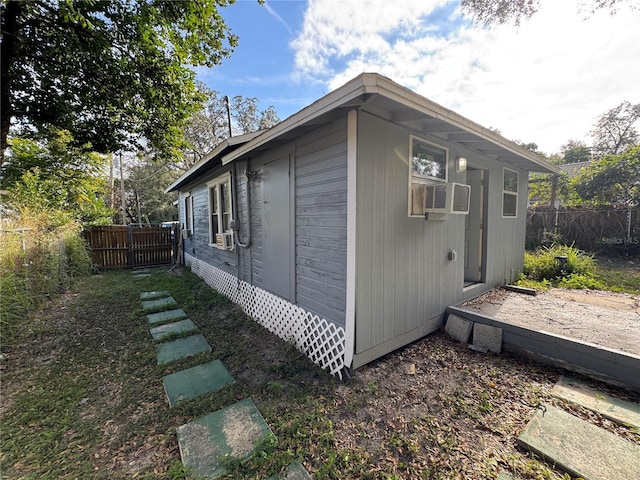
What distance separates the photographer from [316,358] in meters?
3.02

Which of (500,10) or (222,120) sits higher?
(222,120)

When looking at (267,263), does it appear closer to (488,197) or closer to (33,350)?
(33,350)

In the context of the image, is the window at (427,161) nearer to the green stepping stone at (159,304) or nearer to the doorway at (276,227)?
the doorway at (276,227)

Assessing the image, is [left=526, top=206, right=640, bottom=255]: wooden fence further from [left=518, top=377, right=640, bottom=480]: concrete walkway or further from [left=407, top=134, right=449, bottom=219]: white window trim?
[left=518, top=377, right=640, bottom=480]: concrete walkway

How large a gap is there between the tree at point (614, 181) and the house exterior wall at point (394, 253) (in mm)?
10108

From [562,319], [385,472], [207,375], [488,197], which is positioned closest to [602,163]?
[488,197]

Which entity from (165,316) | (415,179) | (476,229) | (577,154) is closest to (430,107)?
(415,179)

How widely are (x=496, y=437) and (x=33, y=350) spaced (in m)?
5.15

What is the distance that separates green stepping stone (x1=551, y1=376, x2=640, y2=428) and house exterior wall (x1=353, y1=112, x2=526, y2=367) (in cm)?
138

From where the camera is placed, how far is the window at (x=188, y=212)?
27.1 feet

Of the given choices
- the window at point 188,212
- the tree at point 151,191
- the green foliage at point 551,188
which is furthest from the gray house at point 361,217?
the tree at point 151,191

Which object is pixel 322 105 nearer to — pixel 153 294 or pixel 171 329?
pixel 171 329

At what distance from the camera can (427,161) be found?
132 inches

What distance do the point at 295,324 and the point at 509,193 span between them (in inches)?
201
